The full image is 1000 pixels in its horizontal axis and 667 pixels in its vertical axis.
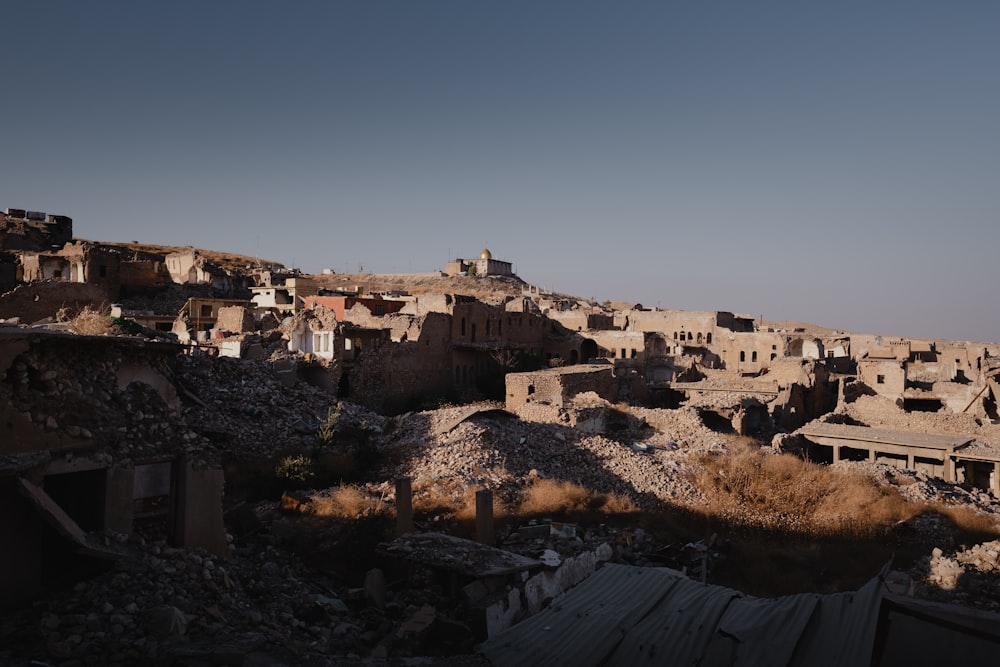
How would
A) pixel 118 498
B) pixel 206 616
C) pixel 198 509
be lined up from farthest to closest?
pixel 198 509, pixel 118 498, pixel 206 616

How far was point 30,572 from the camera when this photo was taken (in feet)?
21.9

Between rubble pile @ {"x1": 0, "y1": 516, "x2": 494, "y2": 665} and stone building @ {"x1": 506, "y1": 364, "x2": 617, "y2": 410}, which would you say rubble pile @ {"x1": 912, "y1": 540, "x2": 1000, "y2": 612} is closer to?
rubble pile @ {"x1": 0, "y1": 516, "x2": 494, "y2": 665}

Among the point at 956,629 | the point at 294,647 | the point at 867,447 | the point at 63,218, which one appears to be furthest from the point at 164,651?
the point at 63,218

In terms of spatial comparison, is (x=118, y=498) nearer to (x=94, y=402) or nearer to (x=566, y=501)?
(x=94, y=402)

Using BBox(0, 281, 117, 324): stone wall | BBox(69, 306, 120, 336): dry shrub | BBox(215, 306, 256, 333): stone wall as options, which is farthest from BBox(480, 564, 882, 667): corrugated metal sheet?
BBox(0, 281, 117, 324): stone wall

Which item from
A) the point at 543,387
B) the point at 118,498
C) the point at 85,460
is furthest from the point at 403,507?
the point at 543,387

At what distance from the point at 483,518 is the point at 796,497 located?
27.0ft

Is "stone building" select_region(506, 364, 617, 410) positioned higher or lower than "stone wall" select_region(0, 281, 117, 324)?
lower

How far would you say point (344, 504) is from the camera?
1265cm

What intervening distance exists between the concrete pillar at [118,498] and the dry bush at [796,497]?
36.4 feet

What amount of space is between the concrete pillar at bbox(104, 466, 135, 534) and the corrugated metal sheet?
423cm

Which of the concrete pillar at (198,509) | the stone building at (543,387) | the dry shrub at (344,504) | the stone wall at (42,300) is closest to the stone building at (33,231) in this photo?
the stone wall at (42,300)

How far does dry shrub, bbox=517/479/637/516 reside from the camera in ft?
44.1

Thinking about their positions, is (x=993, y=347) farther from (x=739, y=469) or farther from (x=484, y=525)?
(x=484, y=525)
